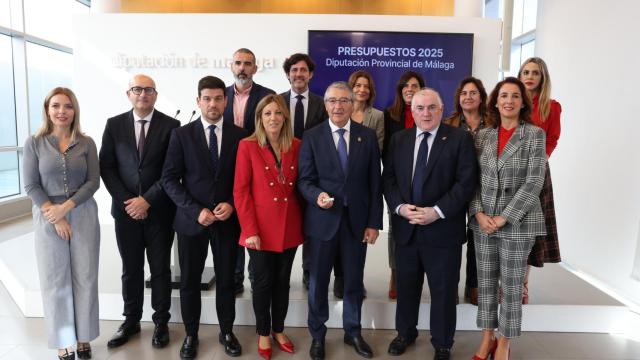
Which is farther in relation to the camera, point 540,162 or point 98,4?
point 98,4

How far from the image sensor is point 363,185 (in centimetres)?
285

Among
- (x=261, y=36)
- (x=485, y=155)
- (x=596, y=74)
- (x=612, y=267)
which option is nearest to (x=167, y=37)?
(x=261, y=36)

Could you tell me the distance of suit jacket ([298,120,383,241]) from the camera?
2.80m

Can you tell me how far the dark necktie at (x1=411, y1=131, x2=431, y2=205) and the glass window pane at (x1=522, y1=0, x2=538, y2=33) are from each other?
504 centimetres

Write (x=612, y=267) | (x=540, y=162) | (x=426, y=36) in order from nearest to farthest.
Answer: (x=540, y=162), (x=612, y=267), (x=426, y=36)

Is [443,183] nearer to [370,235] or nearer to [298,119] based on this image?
[370,235]

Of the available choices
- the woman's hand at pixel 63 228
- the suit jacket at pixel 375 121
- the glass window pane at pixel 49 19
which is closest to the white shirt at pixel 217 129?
the woman's hand at pixel 63 228

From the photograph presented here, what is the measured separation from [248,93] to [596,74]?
395 centimetres

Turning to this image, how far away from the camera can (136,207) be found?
9.50ft

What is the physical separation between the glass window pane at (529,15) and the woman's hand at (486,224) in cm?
515

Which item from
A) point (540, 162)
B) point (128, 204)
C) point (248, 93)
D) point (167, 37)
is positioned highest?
point (167, 37)

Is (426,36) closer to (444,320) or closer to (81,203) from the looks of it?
(444,320)

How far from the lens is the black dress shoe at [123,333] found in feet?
10.3

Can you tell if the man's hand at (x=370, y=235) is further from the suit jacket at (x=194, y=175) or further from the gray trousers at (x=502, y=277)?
the suit jacket at (x=194, y=175)
